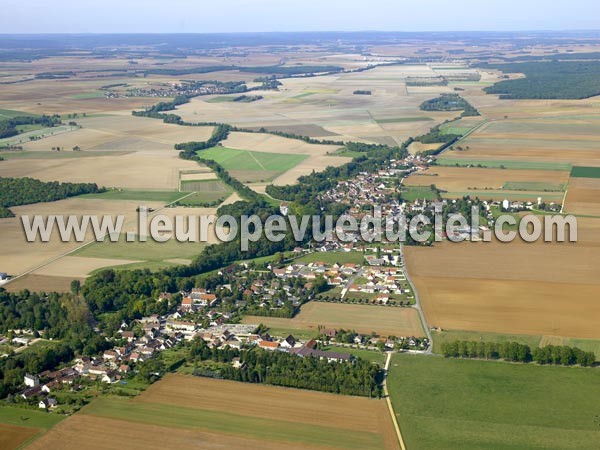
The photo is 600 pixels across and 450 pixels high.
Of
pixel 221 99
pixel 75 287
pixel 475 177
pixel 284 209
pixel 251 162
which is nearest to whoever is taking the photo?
pixel 75 287

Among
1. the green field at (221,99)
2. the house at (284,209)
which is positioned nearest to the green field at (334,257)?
the house at (284,209)

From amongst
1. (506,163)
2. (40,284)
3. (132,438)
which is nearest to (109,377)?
(132,438)

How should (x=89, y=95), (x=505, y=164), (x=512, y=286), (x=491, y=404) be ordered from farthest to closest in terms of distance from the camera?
(x=89, y=95) < (x=505, y=164) < (x=512, y=286) < (x=491, y=404)

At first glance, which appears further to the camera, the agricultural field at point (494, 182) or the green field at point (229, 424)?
the agricultural field at point (494, 182)

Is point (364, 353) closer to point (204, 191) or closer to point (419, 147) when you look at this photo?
point (204, 191)

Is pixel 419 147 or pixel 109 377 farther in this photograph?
pixel 419 147

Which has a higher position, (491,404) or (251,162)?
(251,162)

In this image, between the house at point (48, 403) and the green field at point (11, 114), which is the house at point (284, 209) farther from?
the green field at point (11, 114)
